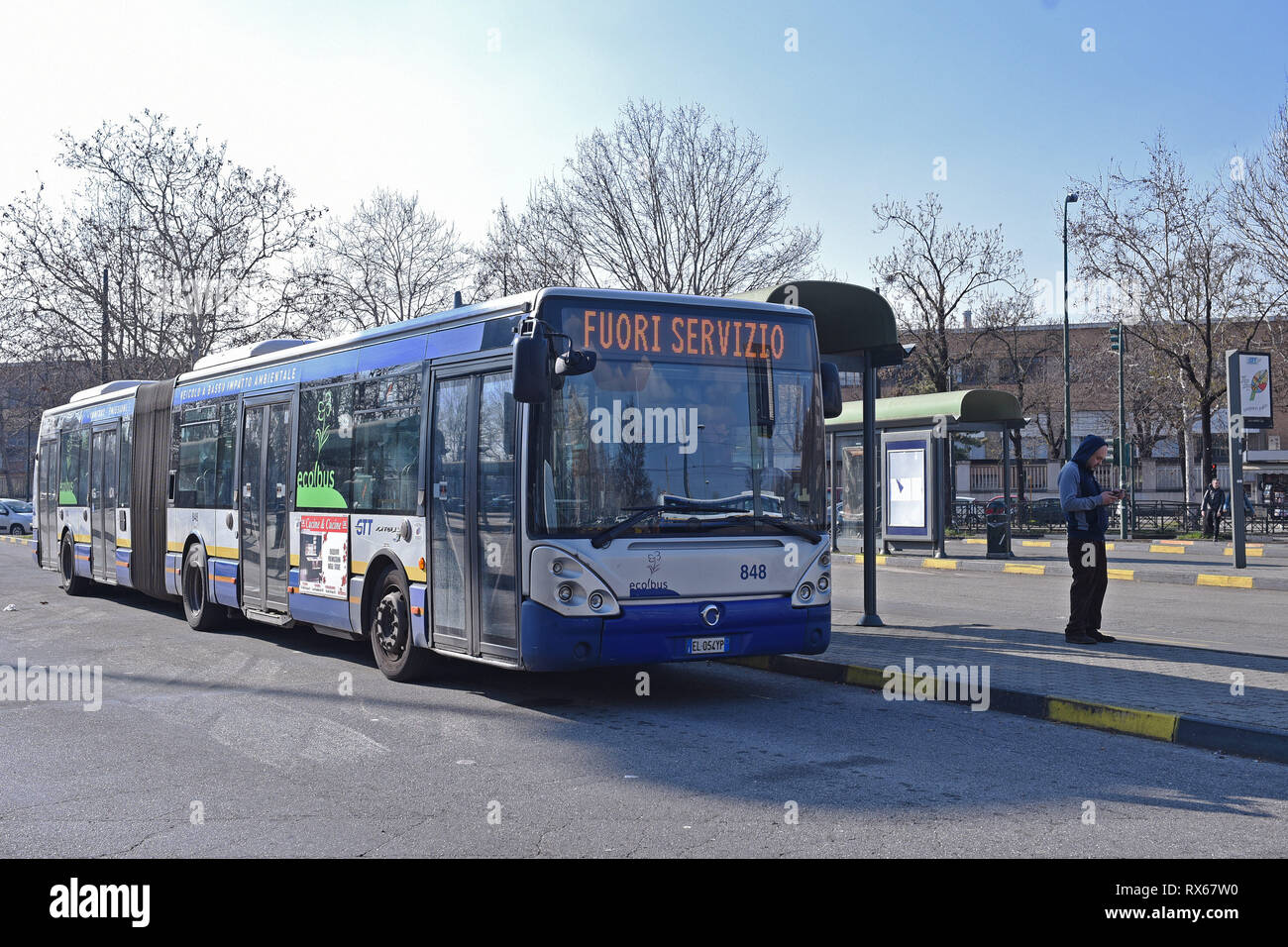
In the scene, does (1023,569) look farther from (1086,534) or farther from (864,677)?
(864,677)

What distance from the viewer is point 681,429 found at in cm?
836

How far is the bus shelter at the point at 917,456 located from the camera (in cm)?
2523

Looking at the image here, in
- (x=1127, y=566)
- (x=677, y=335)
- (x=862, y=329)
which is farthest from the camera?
(x=1127, y=566)

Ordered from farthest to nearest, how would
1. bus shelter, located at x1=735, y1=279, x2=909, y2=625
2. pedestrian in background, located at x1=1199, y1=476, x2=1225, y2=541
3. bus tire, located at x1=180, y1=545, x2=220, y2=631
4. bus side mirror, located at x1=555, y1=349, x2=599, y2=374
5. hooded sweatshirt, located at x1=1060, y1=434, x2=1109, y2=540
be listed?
pedestrian in background, located at x1=1199, y1=476, x2=1225, y2=541 < bus tire, located at x1=180, y1=545, x2=220, y2=631 < bus shelter, located at x1=735, y1=279, x2=909, y2=625 < hooded sweatshirt, located at x1=1060, y1=434, x2=1109, y2=540 < bus side mirror, located at x1=555, y1=349, x2=599, y2=374

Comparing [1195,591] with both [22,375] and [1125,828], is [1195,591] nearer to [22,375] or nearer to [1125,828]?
[1125,828]

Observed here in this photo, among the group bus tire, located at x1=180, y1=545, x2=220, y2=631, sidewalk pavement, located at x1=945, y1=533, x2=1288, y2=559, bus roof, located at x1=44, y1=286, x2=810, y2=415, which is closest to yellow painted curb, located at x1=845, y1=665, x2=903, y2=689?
bus roof, located at x1=44, y1=286, x2=810, y2=415

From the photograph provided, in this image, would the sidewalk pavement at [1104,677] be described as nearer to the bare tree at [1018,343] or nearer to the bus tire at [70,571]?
the bus tire at [70,571]

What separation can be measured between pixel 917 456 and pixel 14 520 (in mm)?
46001

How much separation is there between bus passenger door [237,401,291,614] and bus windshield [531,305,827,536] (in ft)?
15.6

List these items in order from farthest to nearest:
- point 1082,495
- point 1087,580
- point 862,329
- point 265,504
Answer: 1. point 862,329
2. point 265,504
3. point 1087,580
4. point 1082,495

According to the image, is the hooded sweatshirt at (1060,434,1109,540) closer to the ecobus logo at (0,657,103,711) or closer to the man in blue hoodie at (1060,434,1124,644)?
the man in blue hoodie at (1060,434,1124,644)

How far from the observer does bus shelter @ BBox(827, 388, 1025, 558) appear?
25.2 m

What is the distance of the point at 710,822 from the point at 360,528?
18.6ft

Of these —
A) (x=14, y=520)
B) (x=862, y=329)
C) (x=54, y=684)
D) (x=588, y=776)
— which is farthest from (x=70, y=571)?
(x=14, y=520)
